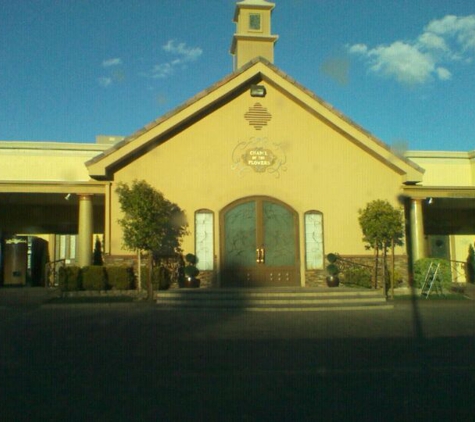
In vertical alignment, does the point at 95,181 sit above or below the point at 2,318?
above

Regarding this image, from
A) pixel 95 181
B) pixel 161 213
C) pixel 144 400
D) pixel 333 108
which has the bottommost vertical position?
pixel 144 400

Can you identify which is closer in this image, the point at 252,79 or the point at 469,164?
the point at 252,79

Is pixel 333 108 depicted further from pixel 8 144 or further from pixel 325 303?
pixel 8 144

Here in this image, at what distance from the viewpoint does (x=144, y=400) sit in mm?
6953

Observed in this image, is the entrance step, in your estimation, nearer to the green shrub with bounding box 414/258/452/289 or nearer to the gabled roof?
the green shrub with bounding box 414/258/452/289

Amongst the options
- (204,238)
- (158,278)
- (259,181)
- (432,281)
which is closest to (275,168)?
(259,181)

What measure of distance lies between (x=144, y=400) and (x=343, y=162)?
14.8 metres

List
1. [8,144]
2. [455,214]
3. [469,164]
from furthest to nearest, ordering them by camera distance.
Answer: [469,164]
[8,144]
[455,214]

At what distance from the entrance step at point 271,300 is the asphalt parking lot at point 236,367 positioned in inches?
56.0

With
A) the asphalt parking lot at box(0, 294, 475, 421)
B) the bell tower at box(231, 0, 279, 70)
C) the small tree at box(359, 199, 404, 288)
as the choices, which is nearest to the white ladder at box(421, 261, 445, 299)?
the small tree at box(359, 199, 404, 288)

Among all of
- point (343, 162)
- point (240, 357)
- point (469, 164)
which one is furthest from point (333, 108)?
point (469, 164)

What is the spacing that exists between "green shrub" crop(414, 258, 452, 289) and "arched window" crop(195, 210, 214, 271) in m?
6.49

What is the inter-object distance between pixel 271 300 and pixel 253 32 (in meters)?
10.6

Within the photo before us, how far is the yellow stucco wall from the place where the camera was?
19.7 m
